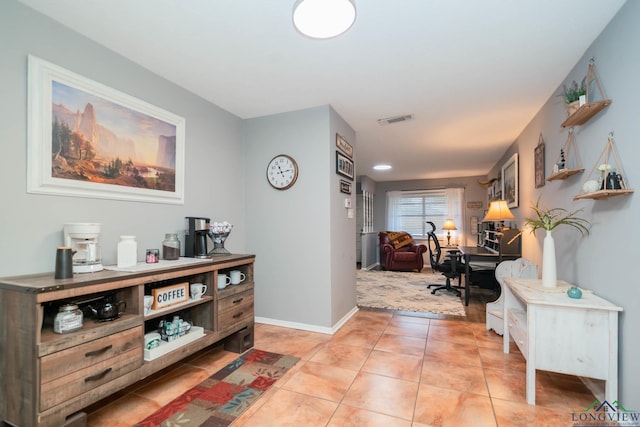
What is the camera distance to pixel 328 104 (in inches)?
119

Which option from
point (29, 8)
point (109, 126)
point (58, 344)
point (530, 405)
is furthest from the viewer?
point (109, 126)

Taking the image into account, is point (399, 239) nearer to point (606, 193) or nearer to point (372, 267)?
point (372, 267)

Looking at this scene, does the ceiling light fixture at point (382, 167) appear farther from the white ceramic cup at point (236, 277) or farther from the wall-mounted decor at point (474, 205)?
the white ceramic cup at point (236, 277)

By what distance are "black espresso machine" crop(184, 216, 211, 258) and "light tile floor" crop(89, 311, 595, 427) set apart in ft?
2.90

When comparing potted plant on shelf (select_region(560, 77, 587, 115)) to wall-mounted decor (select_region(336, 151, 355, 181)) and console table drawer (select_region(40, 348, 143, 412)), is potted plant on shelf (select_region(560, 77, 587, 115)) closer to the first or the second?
wall-mounted decor (select_region(336, 151, 355, 181))

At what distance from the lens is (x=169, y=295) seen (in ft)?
6.66

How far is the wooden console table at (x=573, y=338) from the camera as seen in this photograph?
1.65 meters

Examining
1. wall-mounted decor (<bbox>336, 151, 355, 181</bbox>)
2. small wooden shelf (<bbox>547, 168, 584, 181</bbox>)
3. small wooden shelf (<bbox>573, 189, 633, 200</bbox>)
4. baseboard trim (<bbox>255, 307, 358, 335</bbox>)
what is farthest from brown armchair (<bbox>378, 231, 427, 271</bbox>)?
small wooden shelf (<bbox>573, 189, 633, 200</bbox>)

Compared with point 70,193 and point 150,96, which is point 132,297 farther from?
point 150,96

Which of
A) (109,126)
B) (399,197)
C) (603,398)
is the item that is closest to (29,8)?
(109,126)

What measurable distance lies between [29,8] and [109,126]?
71cm

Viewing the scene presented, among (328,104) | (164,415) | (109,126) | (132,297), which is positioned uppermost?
(328,104)

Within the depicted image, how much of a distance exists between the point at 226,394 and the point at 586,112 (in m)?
3.02

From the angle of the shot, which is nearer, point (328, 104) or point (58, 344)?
point (58, 344)
